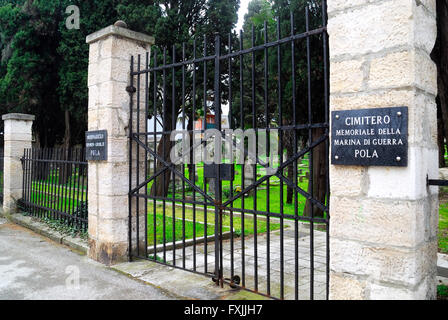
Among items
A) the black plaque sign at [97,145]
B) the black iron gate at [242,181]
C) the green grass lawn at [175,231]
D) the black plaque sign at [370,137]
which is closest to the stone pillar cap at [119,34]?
the black iron gate at [242,181]

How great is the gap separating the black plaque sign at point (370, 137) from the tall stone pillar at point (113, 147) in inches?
126

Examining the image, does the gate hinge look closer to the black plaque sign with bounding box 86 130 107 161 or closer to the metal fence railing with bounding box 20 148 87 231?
the black plaque sign with bounding box 86 130 107 161

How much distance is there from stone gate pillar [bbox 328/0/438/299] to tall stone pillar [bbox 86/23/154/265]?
3183mm

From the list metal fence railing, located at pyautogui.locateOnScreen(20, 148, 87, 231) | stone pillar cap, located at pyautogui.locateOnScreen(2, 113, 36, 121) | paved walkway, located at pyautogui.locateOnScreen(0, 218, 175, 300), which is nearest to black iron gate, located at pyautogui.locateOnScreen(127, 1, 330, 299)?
paved walkway, located at pyautogui.locateOnScreen(0, 218, 175, 300)

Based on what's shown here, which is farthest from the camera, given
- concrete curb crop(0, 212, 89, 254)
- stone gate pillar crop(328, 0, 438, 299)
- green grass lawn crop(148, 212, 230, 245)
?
green grass lawn crop(148, 212, 230, 245)

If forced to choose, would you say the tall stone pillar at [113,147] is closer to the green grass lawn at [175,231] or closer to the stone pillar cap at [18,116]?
the green grass lawn at [175,231]

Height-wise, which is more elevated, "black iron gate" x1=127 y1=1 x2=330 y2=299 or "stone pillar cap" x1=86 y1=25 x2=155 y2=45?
"stone pillar cap" x1=86 y1=25 x2=155 y2=45

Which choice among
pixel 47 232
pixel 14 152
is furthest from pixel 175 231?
pixel 14 152

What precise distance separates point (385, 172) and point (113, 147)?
363 centimetres

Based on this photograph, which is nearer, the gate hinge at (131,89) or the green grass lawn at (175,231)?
the gate hinge at (131,89)

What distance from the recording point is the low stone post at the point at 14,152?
27.6ft

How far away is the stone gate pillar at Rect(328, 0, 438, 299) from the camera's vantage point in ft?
7.87
